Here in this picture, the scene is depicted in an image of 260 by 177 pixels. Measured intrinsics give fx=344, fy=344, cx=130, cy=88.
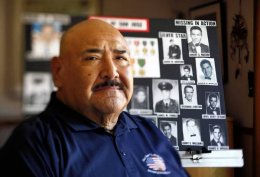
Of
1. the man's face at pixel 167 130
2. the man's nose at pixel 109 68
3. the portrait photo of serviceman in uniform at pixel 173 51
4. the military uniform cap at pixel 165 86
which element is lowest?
the man's face at pixel 167 130

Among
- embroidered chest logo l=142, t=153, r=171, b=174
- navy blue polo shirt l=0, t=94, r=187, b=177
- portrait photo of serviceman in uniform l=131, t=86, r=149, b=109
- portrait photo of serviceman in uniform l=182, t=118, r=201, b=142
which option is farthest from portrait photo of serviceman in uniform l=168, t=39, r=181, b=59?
embroidered chest logo l=142, t=153, r=171, b=174

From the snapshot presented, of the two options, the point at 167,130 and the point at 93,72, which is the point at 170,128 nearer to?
the point at 167,130

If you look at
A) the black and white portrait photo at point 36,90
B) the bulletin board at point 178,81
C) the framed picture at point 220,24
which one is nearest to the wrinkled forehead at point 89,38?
the black and white portrait photo at point 36,90

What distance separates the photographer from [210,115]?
1.80 metres

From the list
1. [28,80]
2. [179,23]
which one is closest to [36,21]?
[28,80]

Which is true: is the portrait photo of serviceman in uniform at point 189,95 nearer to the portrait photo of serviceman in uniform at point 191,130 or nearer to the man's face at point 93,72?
the portrait photo of serviceman in uniform at point 191,130

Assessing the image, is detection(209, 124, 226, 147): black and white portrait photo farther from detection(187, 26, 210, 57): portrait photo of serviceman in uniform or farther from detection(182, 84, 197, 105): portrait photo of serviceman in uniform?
detection(187, 26, 210, 57): portrait photo of serviceman in uniform

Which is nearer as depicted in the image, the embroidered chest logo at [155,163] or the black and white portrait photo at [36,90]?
the black and white portrait photo at [36,90]

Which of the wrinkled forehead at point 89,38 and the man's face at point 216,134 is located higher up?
the wrinkled forehead at point 89,38

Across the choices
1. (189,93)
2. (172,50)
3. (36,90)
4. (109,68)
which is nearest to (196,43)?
(172,50)

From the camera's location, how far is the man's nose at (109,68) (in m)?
1.15

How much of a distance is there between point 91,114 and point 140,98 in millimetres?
613

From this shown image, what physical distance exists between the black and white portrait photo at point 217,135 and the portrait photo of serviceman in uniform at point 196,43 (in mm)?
393

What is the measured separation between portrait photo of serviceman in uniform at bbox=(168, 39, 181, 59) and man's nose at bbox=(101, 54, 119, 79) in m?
0.71
